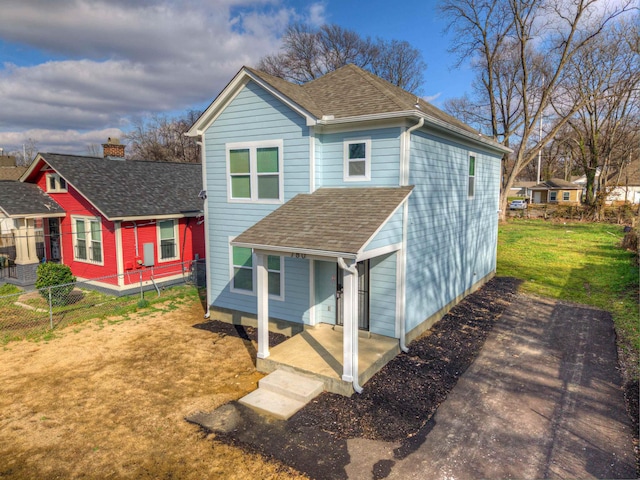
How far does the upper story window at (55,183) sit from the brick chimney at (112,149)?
3447mm

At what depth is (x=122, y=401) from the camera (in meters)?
7.16

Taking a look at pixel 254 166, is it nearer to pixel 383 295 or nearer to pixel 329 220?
pixel 329 220

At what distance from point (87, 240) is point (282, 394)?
12.8 m

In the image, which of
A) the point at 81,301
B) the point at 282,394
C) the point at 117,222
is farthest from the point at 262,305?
the point at 81,301

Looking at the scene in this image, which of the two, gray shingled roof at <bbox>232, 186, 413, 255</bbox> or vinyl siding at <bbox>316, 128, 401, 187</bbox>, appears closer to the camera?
gray shingled roof at <bbox>232, 186, 413, 255</bbox>

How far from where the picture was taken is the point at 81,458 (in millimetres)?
5621

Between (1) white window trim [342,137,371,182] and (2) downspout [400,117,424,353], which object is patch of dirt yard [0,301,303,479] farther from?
(1) white window trim [342,137,371,182]

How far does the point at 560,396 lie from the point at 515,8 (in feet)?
93.0

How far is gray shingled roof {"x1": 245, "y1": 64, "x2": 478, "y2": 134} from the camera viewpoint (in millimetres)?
9055

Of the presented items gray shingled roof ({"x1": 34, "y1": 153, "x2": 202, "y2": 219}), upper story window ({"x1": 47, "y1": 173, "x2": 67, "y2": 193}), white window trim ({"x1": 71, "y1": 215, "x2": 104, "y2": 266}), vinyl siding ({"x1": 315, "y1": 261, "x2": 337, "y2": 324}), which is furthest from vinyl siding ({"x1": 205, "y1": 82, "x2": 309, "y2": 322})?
upper story window ({"x1": 47, "y1": 173, "x2": 67, "y2": 193})

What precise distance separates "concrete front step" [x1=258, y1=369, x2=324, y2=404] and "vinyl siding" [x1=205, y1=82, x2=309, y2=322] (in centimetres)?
232

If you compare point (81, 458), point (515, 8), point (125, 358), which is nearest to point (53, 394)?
point (125, 358)

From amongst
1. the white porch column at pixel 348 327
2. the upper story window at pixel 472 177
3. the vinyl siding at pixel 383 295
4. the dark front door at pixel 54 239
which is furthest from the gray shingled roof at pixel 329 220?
the dark front door at pixel 54 239

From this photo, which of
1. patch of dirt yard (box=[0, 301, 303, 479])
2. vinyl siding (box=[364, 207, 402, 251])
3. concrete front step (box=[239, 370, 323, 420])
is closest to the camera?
patch of dirt yard (box=[0, 301, 303, 479])
